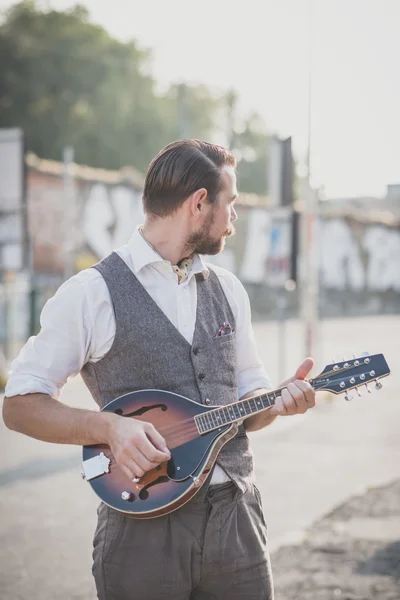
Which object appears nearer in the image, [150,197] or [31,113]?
[150,197]

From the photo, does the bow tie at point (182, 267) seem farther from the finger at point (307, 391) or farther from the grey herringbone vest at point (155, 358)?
the finger at point (307, 391)

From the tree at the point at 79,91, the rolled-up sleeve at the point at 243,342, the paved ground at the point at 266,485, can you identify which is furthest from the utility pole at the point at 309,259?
the tree at the point at 79,91

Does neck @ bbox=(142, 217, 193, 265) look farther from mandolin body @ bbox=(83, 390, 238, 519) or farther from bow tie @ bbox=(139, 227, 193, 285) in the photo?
mandolin body @ bbox=(83, 390, 238, 519)

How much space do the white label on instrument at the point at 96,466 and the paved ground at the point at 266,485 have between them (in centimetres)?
190

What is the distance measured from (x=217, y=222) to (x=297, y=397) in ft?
2.10

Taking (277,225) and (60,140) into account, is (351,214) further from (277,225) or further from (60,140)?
(277,225)

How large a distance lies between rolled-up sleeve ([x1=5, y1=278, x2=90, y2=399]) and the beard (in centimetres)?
42

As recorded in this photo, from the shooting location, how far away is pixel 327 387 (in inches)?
104

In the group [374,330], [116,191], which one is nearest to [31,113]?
[116,191]

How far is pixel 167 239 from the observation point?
2.66m

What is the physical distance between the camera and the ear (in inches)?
101

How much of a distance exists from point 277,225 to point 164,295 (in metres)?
9.04

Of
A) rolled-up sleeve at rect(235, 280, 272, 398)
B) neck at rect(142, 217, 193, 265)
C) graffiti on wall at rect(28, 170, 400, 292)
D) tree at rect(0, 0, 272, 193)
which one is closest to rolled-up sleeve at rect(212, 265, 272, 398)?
rolled-up sleeve at rect(235, 280, 272, 398)

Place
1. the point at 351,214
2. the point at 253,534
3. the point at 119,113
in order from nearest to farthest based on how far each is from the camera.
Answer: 1. the point at 253,534
2. the point at 351,214
3. the point at 119,113
